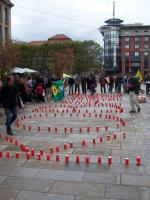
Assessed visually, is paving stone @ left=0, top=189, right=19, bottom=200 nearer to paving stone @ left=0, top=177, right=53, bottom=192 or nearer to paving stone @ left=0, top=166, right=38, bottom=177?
paving stone @ left=0, top=177, right=53, bottom=192

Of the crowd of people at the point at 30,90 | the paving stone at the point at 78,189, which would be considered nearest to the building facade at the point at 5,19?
the crowd of people at the point at 30,90

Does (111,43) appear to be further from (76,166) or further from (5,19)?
(76,166)

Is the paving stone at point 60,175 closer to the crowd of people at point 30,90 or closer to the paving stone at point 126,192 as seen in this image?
the paving stone at point 126,192

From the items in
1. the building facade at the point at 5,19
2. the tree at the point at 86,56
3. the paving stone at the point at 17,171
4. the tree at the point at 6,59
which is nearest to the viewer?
the paving stone at the point at 17,171

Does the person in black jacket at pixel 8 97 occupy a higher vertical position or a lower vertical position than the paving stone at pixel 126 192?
higher

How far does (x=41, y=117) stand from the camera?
13.9 m

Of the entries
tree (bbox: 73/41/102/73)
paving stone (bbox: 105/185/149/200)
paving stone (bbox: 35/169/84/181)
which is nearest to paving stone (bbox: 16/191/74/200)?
paving stone (bbox: 105/185/149/200)

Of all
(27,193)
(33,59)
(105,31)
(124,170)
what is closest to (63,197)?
(27,193)

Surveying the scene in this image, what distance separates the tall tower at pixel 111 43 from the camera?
357ft

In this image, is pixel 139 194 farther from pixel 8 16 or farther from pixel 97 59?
pixel 97 59

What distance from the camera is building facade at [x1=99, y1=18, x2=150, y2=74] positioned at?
108750mm

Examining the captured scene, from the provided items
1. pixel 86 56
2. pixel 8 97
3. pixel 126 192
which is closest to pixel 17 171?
pixel 126 192

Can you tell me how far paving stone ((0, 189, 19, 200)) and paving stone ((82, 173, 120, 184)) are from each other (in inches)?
47.6

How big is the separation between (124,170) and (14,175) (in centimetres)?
201
